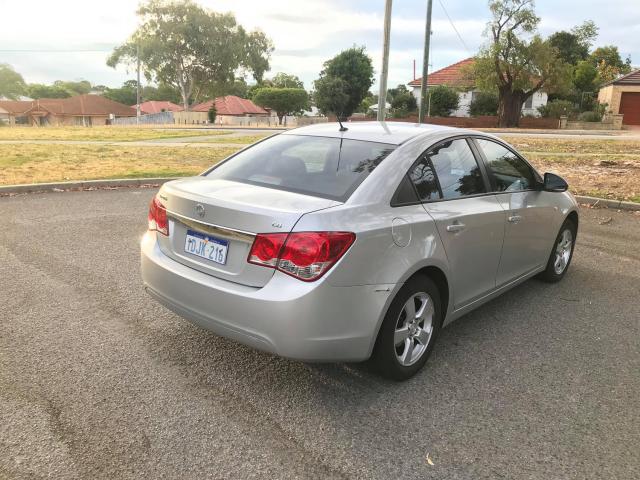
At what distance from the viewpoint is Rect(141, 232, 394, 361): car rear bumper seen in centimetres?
272

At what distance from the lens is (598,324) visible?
4.29 m

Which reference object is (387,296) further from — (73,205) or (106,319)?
(73,205)

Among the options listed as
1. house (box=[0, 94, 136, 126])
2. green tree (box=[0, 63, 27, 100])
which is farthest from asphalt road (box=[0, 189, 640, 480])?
green tree (box=[0, 63, 27, 100])

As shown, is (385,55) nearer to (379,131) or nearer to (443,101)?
(379,131)

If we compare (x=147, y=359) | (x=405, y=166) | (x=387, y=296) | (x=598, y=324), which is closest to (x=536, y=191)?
(x=598, y=324)

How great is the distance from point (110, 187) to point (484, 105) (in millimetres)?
41612

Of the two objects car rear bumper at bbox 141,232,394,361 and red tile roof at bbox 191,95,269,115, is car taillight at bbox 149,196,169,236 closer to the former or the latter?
car rear bumper at bbox 141,232,394,361

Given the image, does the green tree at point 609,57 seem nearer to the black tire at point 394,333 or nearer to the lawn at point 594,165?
the lawn at point 594,165

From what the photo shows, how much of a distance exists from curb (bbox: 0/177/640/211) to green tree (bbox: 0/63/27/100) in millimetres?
114928

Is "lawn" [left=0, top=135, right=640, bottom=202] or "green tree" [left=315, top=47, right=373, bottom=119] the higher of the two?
"green tree" [left=315, top=47, right=373, bottom=119]

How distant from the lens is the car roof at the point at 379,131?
366cm

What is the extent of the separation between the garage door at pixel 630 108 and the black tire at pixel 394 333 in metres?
46.5

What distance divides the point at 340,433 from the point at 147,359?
1429mm

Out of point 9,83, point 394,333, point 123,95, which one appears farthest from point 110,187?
point 9,83
